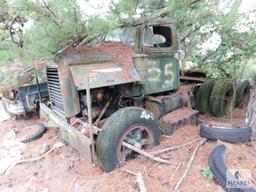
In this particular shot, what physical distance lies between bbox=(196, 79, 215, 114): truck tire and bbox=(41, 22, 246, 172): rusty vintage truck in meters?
0.77

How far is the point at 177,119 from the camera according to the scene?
436cm

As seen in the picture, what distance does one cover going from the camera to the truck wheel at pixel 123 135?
3244 mm

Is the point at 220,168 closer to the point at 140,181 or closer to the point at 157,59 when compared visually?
the point at 140,181

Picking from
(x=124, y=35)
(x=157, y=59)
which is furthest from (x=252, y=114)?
(x=124, y=35)

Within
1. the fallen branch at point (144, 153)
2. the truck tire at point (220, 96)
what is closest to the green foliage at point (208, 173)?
the fallen branch at point (144, 153)

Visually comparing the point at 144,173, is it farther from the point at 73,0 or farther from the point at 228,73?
the point at 228,73

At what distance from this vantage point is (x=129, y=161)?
11.7 feet

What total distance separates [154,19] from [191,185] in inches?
108

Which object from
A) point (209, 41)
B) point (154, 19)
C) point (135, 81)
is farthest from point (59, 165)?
point (209, 41)

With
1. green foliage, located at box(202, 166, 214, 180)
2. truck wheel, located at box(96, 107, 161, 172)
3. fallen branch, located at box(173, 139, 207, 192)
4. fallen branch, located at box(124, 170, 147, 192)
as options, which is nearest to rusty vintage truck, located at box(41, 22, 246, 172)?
truck wheel, located at box(96, 107, 161, 172)

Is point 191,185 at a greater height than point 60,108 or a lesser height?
lesser

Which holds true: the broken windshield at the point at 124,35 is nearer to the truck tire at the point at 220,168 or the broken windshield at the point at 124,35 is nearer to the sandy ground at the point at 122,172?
the sandy ground at the point at 122,172

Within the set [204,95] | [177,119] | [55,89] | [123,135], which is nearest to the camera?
[123,135]

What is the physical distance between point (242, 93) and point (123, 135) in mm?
3964
